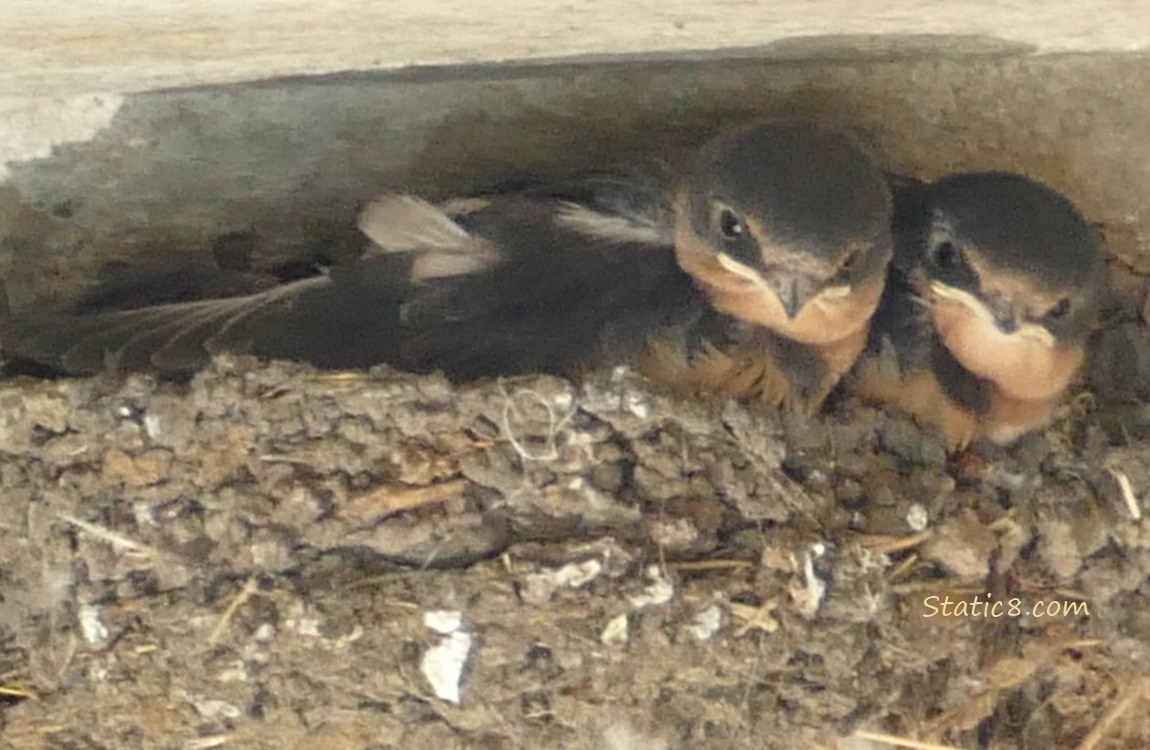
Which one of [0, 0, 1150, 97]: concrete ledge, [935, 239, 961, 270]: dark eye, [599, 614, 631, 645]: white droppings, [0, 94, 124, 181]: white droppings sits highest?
[0, 0, 1150, 97]: concrete ledge

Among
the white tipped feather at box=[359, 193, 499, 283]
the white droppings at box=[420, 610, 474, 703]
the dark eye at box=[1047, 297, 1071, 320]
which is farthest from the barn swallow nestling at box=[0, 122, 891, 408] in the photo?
the white droppings at box=[420, 610, 474, 703]

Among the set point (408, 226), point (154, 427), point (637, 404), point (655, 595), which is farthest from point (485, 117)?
point (655, 595)

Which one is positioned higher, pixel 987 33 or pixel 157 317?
pixel 987 33

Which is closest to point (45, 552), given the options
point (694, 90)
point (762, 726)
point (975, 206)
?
point (762, 726)

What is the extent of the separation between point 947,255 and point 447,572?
0.79 m

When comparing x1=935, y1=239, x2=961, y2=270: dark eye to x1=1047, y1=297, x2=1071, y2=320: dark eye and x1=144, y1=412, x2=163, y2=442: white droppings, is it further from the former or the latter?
x1=144, y1=412, x2=163, y2=442: white droppings

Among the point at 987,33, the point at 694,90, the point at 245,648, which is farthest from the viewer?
the point at 694,90

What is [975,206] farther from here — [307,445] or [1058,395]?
[307,445]

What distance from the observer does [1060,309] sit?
2273 millimetres

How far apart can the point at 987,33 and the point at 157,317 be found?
1139 mm

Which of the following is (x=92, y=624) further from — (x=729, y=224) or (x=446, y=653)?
(x=729, y=224)

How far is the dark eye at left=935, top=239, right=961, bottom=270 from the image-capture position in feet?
7.64

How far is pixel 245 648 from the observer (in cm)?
215

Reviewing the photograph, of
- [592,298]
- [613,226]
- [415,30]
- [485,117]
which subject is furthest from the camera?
[485,117]
